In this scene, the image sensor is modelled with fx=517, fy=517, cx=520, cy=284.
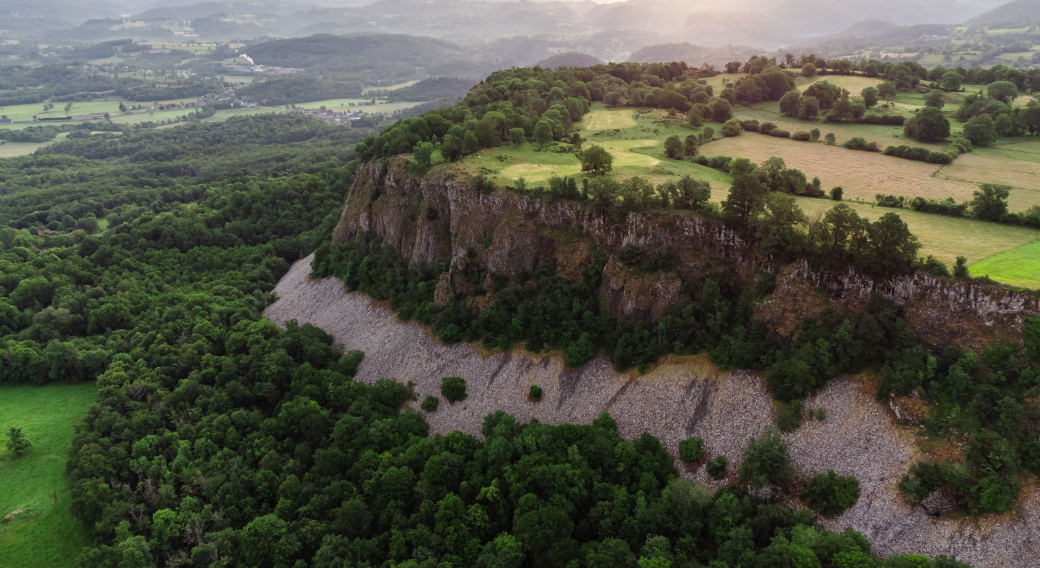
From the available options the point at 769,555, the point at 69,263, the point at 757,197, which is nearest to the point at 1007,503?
the point at 769,555

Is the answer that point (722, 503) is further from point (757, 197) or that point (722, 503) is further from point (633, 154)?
point (633, 154)

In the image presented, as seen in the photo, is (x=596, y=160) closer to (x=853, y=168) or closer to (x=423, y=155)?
(x=423, y=155)

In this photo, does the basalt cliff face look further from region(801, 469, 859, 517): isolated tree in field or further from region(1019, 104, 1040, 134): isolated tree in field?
region(1019, 104, 1040, 134): isolated tree in field

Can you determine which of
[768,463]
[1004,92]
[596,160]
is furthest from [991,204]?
[1004,92]

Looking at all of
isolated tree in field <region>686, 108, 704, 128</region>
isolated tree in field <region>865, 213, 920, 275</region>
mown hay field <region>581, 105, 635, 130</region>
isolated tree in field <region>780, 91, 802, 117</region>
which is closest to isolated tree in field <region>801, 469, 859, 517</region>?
isolated tree in field <region>865, 213, 920, 275</region>

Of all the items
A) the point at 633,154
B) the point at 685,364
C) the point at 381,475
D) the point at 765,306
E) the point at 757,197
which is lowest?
the point at 381,475
